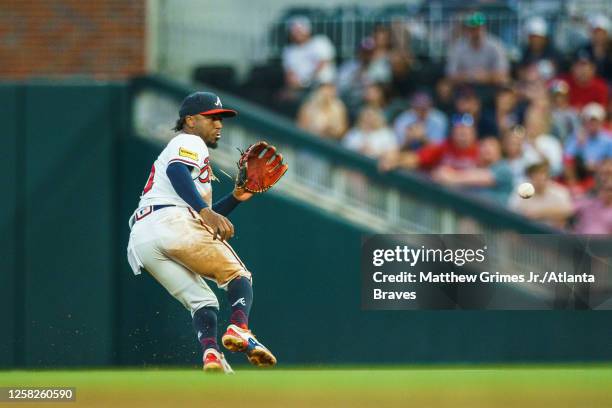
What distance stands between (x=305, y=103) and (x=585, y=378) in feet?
13.7

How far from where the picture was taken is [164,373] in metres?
6.90

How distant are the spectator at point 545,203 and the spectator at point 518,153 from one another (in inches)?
21.0

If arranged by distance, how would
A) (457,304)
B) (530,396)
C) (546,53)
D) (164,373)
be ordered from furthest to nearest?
1. (546,53)
2. (457,304)
3. (164,373)
4. (530,396)

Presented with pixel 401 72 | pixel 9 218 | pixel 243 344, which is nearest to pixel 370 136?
pixel 401 72

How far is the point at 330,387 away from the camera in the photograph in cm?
662

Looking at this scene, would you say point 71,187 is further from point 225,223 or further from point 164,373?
point 225,223

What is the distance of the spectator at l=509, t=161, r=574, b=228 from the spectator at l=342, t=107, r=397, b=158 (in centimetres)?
146

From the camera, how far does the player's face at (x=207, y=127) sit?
6.21 metres

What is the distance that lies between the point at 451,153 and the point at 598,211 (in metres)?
1.59

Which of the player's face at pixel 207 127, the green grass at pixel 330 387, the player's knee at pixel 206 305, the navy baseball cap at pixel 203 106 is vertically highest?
the navy baseball cap at pixel 203 106

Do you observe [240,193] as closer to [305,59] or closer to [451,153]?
[451,153]

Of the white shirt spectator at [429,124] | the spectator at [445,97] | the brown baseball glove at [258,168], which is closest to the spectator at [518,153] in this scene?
the white shirt spectator at [429,124]

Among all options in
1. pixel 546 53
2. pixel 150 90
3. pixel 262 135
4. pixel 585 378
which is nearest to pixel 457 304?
pixel 585 378

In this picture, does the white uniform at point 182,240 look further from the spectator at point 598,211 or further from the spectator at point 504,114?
the spectator at point 504,114
